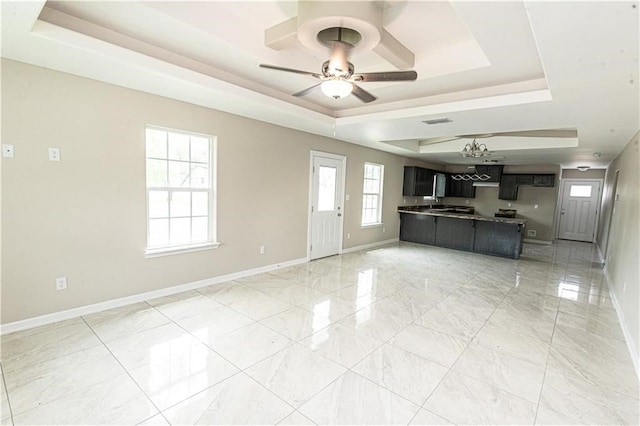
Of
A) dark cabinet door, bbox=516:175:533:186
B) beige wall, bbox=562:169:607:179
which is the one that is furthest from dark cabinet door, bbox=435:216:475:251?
beige wall, bbox=562:169:607:179

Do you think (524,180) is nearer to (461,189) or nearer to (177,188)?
(461,189)

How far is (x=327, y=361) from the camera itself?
96.7 inches

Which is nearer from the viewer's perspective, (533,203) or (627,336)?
(627,336)

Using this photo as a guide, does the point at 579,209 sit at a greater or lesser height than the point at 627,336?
greater

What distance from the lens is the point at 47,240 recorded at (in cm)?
287

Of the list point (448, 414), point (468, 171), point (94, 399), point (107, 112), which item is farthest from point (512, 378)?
point (468, 171)

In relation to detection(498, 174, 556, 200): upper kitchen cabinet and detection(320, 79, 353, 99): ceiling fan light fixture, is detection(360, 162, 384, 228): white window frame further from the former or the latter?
detection(320, 79, 353, 99): ceiling fan light fixture

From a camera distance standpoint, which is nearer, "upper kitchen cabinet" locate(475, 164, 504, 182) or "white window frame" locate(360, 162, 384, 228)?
"white window frame" locate(360, 162, 384, 228)

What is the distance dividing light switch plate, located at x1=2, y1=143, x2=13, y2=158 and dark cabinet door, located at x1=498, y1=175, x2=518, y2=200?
10195mm

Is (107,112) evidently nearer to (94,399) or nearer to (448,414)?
(94,399)

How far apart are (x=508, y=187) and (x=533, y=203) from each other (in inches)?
32.0

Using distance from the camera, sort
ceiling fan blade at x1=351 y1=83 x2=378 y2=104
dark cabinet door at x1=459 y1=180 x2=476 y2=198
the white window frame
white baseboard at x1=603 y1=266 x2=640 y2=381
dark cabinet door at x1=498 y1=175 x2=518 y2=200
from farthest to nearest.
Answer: dark cabinet door at x1=459 y1=180 x2=476 y2=198 → dark cabinet door at x1=498 y1=175 x2=518 y2=200 → the white window frame → white baseboard at x1=603 y1=266 x2=640 y2=381 → ceiling fan blade at x1=351 y1=83 x2=378 y2=104

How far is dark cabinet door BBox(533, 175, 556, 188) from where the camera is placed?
8273 millimetres

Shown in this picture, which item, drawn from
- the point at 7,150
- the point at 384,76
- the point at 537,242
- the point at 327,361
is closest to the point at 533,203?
the point at 537,242
